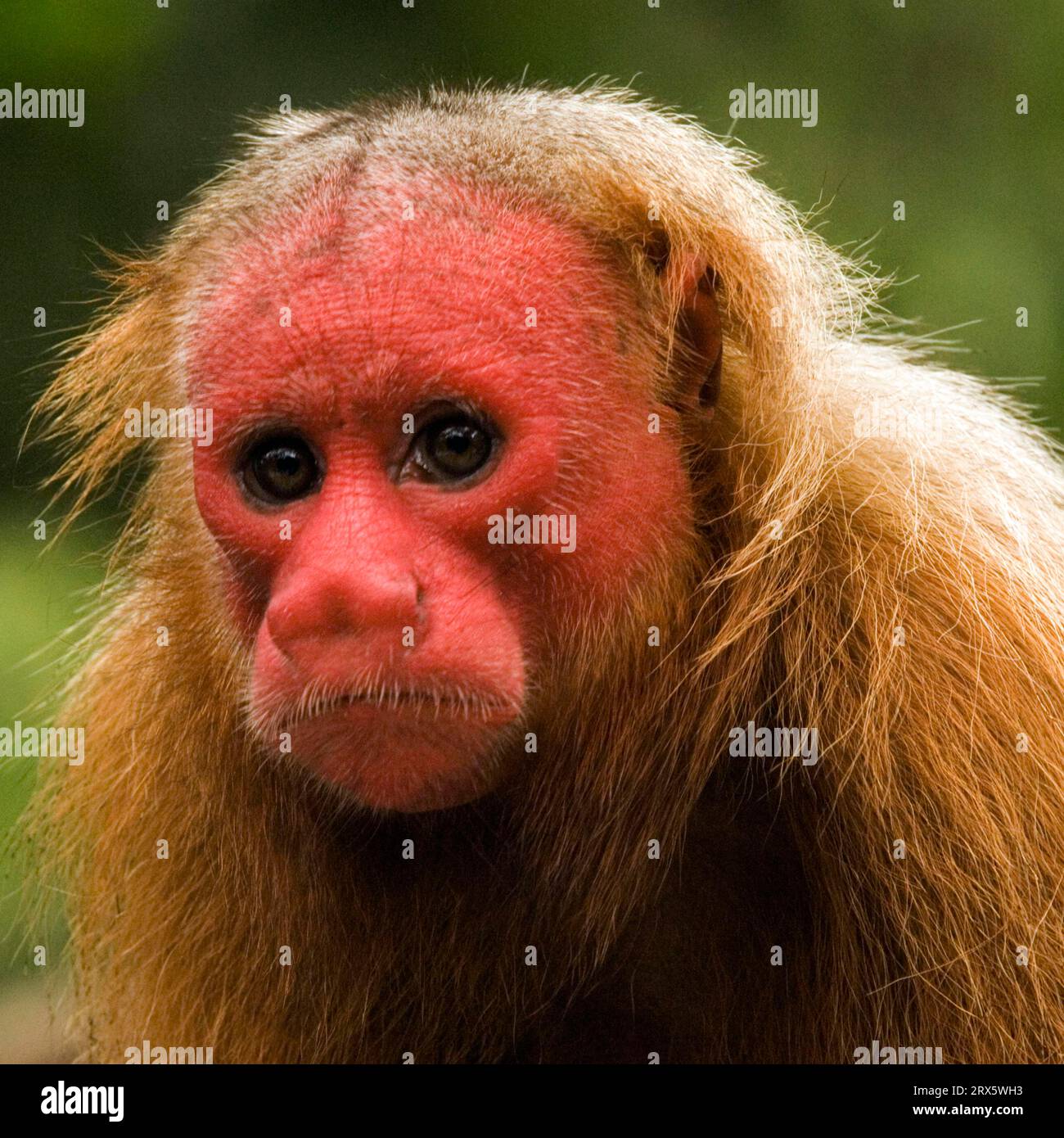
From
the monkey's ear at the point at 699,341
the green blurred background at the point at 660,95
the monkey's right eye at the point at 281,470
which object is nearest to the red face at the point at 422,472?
the monkey's right eye at the point at 281,470

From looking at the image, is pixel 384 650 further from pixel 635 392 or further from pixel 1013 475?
pixel 1013 475

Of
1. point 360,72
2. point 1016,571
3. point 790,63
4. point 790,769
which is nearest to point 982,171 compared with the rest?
point 790,63

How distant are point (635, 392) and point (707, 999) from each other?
1.39 m

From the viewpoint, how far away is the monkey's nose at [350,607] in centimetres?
291

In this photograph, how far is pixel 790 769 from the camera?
134 inches

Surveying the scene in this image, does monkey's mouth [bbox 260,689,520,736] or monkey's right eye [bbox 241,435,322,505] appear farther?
monkey's right eye [bbox 241,435,322,505]

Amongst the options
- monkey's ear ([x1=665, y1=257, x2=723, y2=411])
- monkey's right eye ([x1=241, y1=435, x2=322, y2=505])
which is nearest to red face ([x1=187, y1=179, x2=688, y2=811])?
monkey's right eye ([x1=241, y1=435, x2=322, y2=505])

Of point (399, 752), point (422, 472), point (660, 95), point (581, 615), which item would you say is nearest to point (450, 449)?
point (422, 472)

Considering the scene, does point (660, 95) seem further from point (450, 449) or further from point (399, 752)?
point (399, 752)

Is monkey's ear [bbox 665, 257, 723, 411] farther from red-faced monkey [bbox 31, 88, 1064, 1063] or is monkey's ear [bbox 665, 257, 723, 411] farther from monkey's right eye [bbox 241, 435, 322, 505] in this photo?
monkey's right eye [bbox 241, 435, 322, 505]

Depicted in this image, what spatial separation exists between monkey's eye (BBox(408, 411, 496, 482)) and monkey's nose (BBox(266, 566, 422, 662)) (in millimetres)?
264

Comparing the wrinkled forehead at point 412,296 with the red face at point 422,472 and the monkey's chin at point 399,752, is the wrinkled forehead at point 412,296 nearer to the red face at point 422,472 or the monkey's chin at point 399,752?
the red face at point 422,472

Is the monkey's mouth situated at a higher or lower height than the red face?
lower

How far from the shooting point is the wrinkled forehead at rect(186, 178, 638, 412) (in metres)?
3.10
